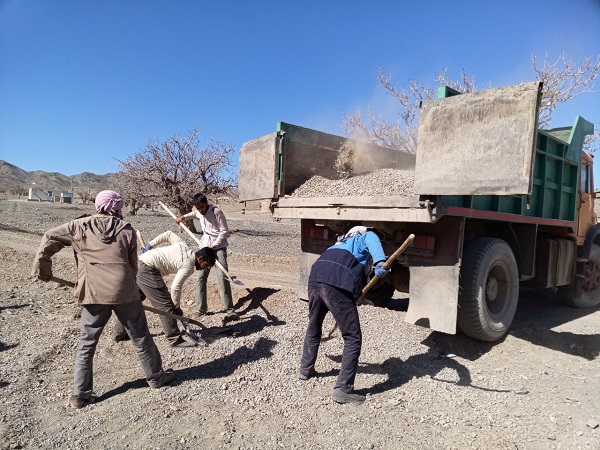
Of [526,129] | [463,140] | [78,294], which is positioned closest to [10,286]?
[78,294]

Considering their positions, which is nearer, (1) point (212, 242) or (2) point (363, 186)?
(2) point (363, 186)

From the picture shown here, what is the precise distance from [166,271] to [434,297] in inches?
108

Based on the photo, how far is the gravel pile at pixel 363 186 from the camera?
4.41 meters

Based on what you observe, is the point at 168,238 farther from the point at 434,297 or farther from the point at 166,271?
the point at 434,297

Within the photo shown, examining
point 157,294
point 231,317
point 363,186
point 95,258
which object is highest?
point 363,186

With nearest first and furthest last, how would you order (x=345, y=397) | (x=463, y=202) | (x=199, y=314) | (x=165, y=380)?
1. (x=345, y=397)
2. (x=165, y=380)
3. (x=463, y=202)
4. (x=199, y=314)

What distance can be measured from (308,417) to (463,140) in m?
2.53

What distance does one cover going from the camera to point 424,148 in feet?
12.5

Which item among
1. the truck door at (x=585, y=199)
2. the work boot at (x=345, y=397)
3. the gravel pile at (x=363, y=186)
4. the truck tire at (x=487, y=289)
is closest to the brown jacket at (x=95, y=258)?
the work boot at (x=345, y=397)

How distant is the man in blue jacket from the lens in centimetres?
338

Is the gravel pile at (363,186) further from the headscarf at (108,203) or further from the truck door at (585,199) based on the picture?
the truck door at (585,199)

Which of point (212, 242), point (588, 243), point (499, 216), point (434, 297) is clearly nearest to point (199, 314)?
point (212, 242)

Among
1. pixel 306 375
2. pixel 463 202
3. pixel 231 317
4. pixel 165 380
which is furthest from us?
pixel 231 317

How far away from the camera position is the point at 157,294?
14.2ft
